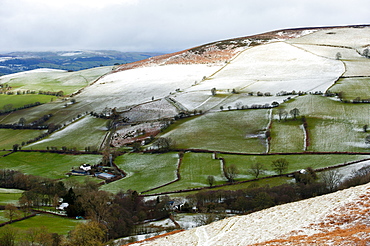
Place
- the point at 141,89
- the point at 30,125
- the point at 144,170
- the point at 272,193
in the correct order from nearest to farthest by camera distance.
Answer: the point at 272,193, the point at 144,170, the point at 30,125, the point at 141,89

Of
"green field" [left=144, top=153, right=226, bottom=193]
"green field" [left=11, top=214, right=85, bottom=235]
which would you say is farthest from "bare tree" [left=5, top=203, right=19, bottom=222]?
"green field" [left=144, top=153, right=226, bottom=193]

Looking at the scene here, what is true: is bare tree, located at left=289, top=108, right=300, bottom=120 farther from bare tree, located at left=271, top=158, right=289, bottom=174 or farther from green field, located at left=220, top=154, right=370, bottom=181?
bare tree, located at left=271, top=158, right=289, bottom=174

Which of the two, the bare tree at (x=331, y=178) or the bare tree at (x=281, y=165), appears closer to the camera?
the bare tree at (x=331, y=178)

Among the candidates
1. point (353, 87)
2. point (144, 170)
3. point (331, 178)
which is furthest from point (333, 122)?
point (144, 170)

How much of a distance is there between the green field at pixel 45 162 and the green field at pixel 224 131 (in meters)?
29.0

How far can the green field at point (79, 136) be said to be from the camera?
12543 cm

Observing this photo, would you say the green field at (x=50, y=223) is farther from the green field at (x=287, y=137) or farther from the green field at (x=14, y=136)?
the green field at (x=14, y=136)

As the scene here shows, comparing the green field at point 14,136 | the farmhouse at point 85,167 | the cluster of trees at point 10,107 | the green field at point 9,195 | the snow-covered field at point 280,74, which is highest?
the snow-covered field at point 280,74

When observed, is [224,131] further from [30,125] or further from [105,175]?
[30,125]

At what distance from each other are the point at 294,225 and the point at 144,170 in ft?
234

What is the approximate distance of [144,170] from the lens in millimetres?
96312

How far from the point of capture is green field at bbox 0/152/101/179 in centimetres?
10462

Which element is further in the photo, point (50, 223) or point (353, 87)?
point (353, 87)

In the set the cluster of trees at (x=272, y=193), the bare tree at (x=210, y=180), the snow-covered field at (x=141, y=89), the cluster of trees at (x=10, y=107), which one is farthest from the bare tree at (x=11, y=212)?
the cluster of trees at (x=10, y=107)
